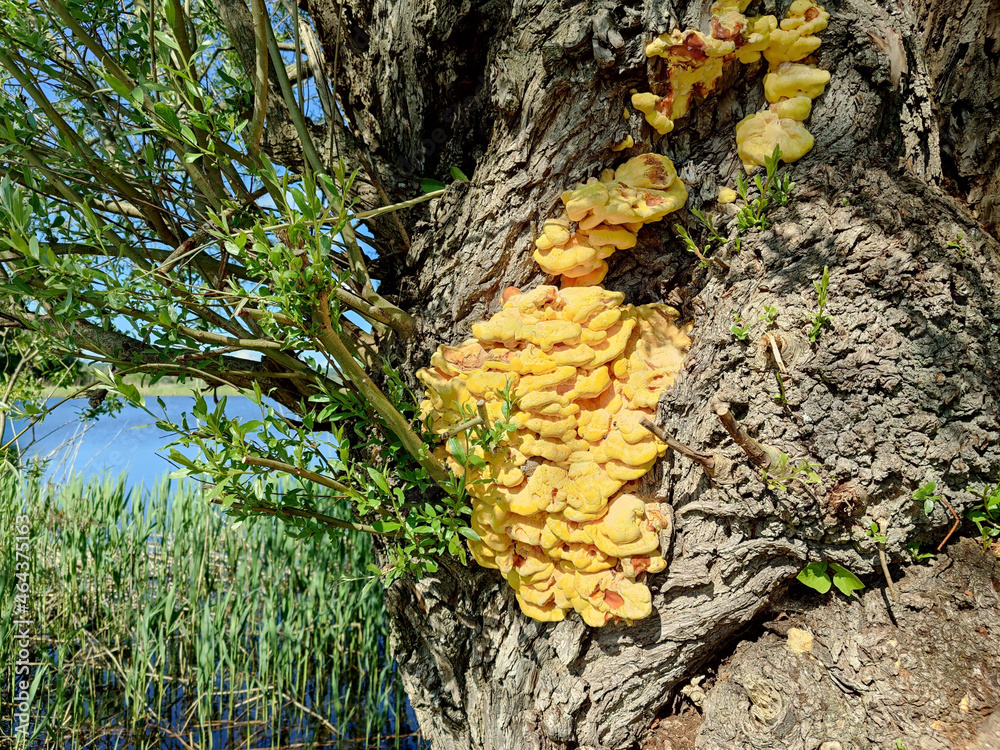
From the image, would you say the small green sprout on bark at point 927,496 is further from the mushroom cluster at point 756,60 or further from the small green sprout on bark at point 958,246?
the mushroom cluster at point 756,60

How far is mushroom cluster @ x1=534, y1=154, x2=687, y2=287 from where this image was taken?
1.34m

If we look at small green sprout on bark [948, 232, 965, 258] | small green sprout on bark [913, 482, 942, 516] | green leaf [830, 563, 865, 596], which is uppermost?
small green sprout on bark [948, 232, 965, 258]

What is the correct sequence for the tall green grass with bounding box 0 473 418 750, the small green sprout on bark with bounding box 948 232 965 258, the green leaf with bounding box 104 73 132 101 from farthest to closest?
the tall green grass with bounding box 0 473 418 750 < the small green sprout on bark with bounding box 948 232 965 258 < the green leaf with bounding box 104 73 132 101

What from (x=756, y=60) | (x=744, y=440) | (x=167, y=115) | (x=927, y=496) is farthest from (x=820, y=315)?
(x=167, y=115)

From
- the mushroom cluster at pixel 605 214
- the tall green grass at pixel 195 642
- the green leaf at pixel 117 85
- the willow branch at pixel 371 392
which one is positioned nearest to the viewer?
the green leaf at pixel 117 85

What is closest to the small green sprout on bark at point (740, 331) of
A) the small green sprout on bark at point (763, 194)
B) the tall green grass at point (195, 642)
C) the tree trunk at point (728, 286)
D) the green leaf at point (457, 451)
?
the tree trunk at point (728, 286)

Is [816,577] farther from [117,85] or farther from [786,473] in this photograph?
[117,85]

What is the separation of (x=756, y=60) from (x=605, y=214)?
1.66ft

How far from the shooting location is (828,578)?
1.27 m

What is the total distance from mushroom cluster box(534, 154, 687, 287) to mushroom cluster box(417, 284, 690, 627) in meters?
0.08

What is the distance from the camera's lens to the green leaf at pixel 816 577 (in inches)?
49.7

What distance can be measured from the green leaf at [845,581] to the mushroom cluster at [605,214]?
0.85 meters

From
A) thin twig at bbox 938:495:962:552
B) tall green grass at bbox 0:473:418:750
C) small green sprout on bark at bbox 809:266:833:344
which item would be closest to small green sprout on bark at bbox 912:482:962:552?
thin twig at bbox 938:495:962:552

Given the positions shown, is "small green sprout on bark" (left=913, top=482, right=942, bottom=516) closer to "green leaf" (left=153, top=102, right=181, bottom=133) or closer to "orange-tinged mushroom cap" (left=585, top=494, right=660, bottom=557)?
"orange-tinged mushroom cap" (left=585, top=494, right=660, bottom=557)
